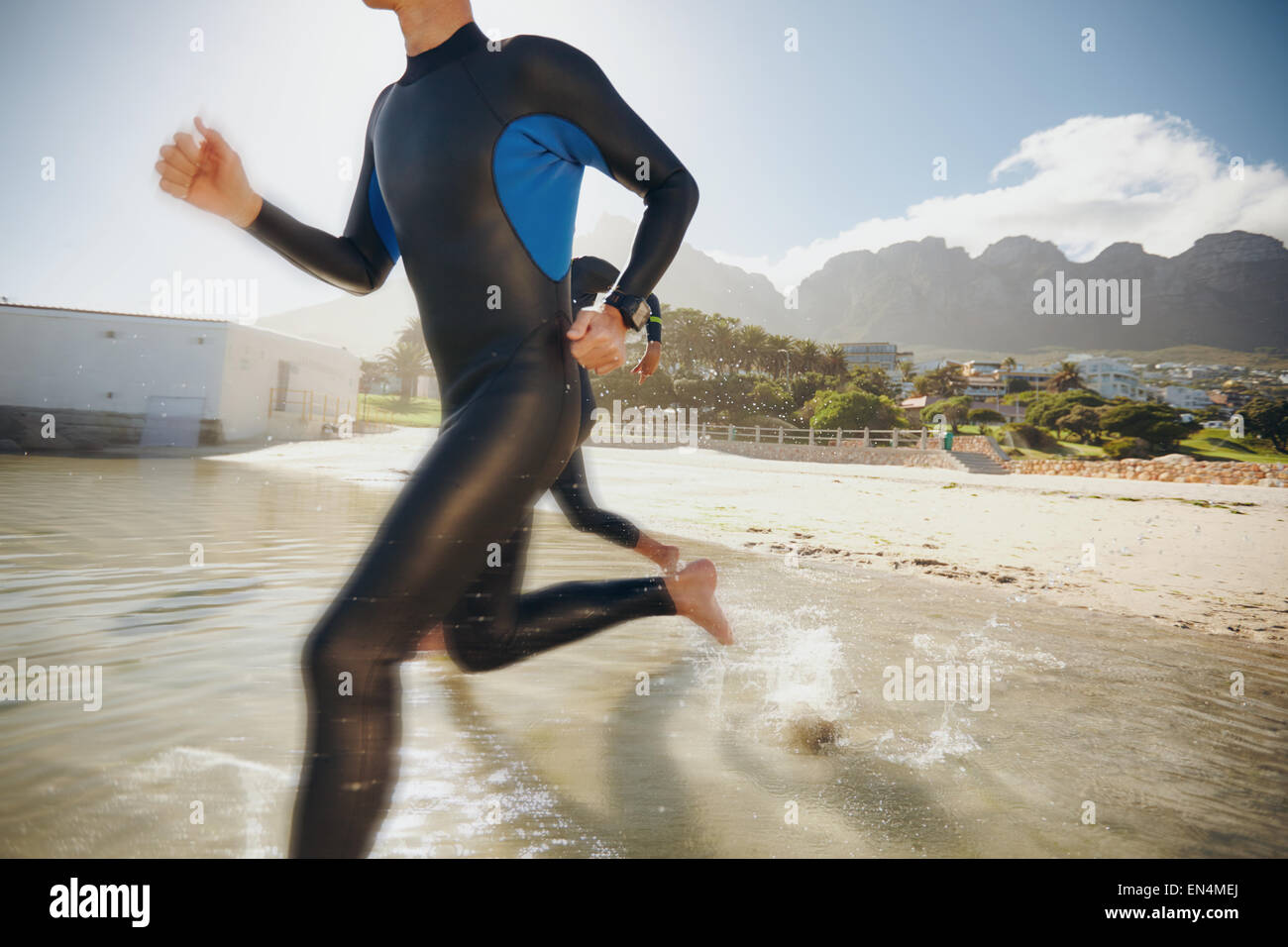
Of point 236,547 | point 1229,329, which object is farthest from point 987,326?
Result: point 236,547

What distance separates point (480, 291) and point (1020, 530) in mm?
8390

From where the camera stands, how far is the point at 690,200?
55.6 inches

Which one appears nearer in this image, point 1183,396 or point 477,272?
point 477,272

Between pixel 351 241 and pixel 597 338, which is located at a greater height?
pixel 351 241

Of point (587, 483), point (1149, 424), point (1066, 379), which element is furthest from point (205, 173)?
point (1066, 379)

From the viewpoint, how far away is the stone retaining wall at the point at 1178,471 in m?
17.9

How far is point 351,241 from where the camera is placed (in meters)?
1.65

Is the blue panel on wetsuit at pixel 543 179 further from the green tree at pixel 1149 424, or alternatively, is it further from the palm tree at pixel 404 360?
the palm tree at pixel 404 360

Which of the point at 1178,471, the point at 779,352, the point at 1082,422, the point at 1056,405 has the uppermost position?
the point at 779,352

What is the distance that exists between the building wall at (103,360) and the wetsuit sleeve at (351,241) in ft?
81.9

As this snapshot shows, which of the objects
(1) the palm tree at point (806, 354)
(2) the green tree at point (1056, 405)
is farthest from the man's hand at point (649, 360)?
(2) the green tree at point (1056, 405)

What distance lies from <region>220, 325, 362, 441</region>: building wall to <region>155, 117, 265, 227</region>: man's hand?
25.1m

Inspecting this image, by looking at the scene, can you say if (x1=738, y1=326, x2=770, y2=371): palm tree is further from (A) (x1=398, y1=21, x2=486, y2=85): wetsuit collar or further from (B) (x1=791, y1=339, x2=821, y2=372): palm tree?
(A) (x1=398, y1=21, x2=486, y2=85): wetsuit collar

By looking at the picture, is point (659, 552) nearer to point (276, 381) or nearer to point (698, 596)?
point (698, 596)
